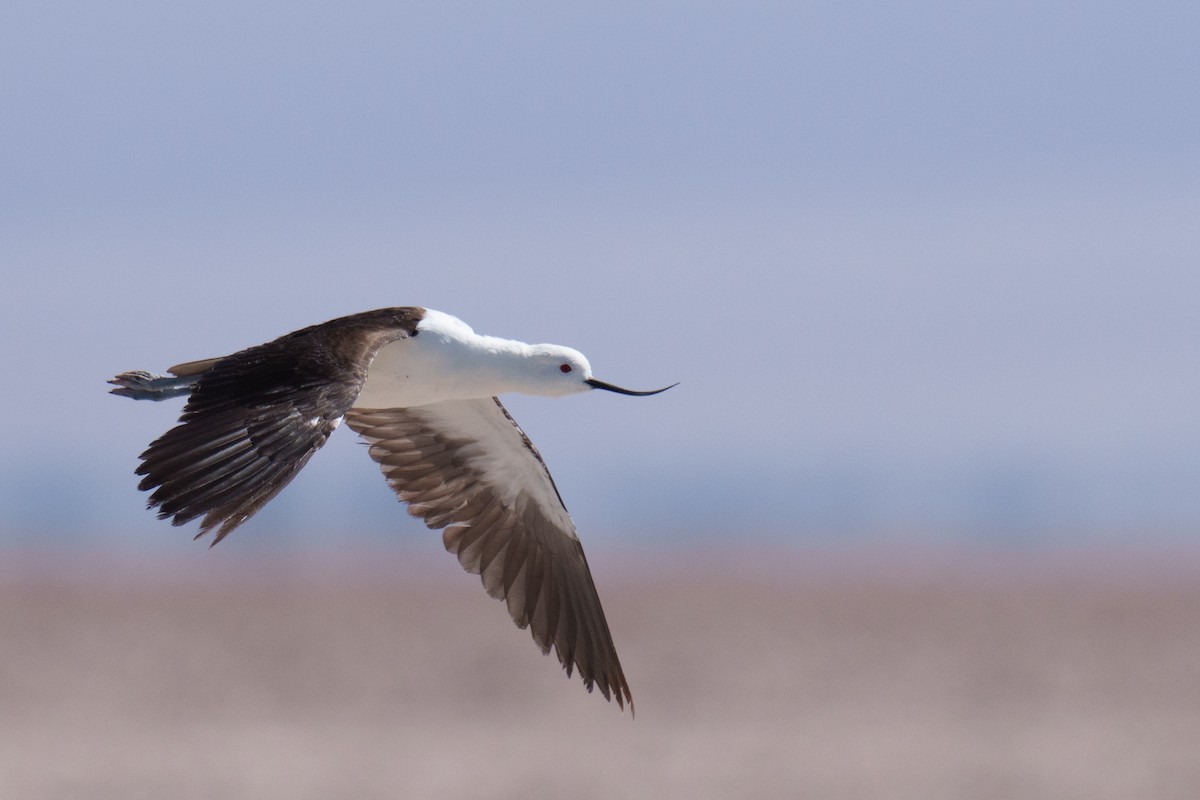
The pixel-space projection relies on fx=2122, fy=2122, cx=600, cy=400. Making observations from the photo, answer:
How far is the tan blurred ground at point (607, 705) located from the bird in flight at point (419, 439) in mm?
17699

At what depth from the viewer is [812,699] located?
38688 mm

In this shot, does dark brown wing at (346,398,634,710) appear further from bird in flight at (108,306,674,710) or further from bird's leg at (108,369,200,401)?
bird's leg at (108,369,200,401)

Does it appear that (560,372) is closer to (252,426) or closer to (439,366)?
(439,366)

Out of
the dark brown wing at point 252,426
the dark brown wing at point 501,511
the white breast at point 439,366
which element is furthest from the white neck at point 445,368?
the dark brown wing at point 501,511

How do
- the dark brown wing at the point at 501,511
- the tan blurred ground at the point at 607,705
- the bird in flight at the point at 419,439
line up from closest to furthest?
the bird in flight at the point at 419,439, the dark brown wing at the point at 501,511, the tan blurred ground at the point at 607,705

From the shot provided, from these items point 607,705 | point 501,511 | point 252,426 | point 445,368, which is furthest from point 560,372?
point 607,705

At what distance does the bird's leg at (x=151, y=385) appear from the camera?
13461mm

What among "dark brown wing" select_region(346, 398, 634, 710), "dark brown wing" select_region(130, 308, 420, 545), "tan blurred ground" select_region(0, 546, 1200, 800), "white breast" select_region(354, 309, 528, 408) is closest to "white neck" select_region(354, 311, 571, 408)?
"white breast" select_region(354, 309, 528, 408)

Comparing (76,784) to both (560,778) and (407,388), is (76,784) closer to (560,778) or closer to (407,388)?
(560,778)

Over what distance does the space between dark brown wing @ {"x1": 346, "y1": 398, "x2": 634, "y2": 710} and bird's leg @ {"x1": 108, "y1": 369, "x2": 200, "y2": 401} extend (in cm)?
214

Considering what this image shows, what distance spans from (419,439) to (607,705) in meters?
22.9

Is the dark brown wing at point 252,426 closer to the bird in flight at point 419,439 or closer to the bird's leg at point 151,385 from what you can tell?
the bird in flight at point 419,439

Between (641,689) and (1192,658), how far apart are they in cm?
1150

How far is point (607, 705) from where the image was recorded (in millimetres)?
37688
